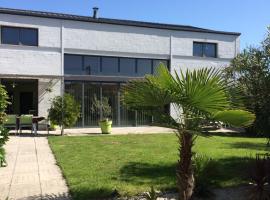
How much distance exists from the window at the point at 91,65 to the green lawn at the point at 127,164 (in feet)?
29.5

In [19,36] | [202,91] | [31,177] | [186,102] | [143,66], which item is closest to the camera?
[202,91]

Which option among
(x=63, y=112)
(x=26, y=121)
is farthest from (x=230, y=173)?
(x=26, y=121)

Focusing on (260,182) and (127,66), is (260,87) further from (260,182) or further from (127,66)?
(127,66)

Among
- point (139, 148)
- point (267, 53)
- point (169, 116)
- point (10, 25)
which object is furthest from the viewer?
point (10, 25)

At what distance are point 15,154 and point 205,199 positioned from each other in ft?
26.0

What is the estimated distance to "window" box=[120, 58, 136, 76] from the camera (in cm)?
2772

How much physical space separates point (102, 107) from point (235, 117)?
2055 centimetres

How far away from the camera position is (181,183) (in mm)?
6879

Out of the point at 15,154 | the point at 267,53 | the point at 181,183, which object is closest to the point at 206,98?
the point at 181,183

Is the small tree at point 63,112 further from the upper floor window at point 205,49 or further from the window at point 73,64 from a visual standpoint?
the upper floor window at point 205,49

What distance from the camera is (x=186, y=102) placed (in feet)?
21.8

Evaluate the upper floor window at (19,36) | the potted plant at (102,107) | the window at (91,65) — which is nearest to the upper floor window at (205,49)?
the window at (91,65)

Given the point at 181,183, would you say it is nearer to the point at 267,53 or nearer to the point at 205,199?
the point at 205,199

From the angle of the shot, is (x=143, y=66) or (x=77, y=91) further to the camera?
(x=143, y=66)
